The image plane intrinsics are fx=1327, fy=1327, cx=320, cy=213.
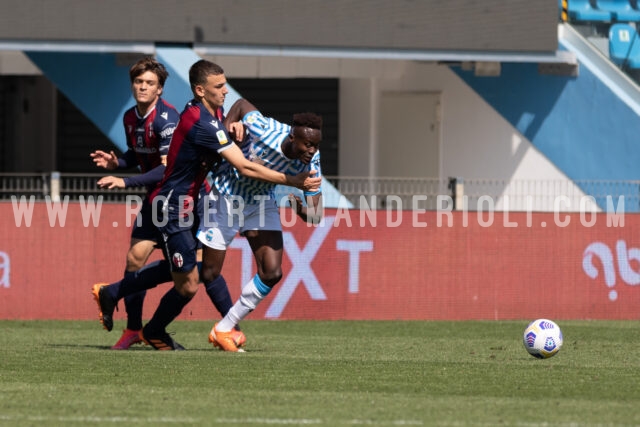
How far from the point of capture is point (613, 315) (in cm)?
1644

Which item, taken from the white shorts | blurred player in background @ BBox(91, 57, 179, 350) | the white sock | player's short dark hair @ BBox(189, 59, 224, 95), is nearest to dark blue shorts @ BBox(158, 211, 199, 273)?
the white shorts

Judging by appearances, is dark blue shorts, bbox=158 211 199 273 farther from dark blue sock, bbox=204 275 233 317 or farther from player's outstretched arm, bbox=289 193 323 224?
player's outstretched arm, bbox=289 193 323 224

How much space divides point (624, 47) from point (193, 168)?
1316 cm

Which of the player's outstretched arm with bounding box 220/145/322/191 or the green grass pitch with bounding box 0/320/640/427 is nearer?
the green grass pitch with bounding box 0/320/640/427

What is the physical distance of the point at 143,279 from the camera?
10.4 meters

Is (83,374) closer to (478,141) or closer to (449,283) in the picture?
(449,283)

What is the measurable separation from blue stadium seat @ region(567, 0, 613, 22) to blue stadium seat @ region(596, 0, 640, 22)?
0.11m

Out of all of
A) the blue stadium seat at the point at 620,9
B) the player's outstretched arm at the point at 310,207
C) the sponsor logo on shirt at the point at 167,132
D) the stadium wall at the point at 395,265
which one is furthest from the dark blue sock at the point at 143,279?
the blue stadium seat at the point at 620,9

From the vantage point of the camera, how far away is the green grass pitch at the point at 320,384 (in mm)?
6812

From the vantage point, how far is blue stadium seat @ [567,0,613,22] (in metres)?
21.5

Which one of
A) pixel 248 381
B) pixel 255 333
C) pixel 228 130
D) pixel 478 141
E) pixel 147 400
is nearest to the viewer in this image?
pixel 147 400

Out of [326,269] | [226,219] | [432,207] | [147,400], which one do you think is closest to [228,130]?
[226,219]

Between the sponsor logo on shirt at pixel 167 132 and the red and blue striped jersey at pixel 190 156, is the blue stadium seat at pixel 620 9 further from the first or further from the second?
the red and blue striped jersey at pixel 190 156

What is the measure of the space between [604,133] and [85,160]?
34.5ft
